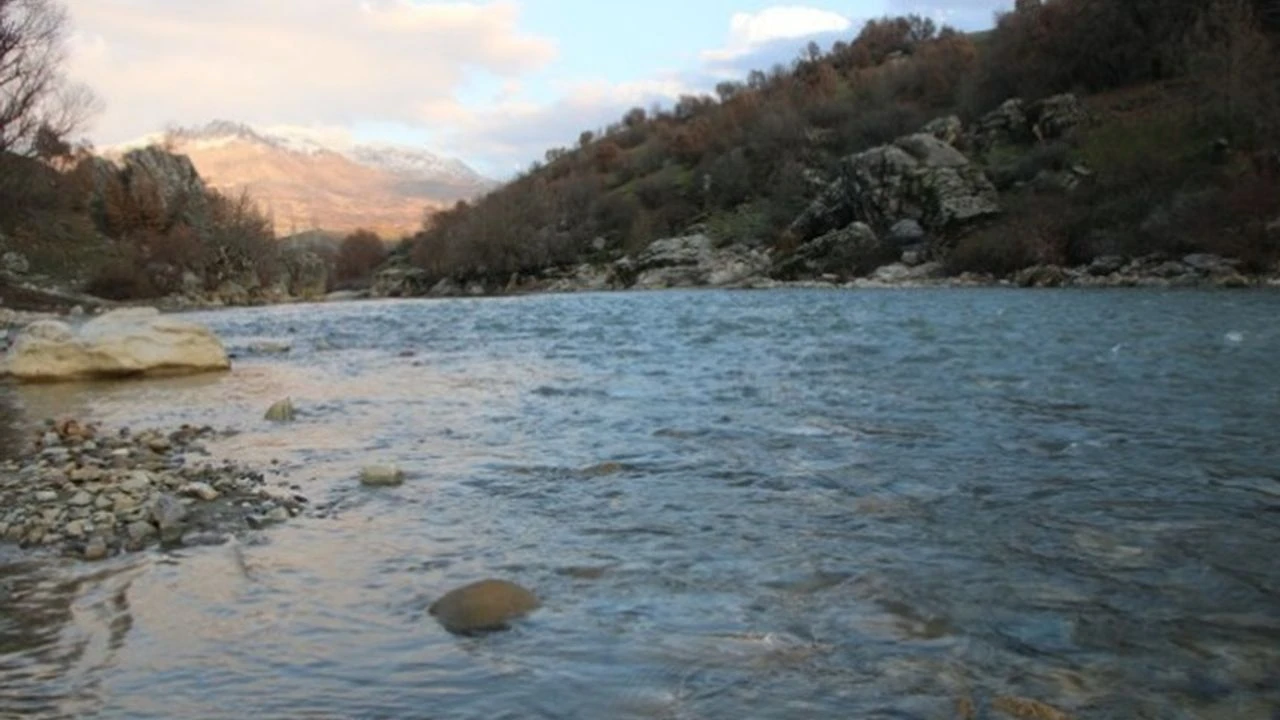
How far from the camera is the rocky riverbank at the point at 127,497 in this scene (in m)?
7.21

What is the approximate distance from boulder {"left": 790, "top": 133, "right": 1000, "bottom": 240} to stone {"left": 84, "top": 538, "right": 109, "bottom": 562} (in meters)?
53.4

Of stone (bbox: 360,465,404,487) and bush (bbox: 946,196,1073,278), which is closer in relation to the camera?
stone (bbox: 360,465,404,487)

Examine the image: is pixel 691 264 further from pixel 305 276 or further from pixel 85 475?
pixel 85 475

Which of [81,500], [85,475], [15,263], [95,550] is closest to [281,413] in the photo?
[85,475]

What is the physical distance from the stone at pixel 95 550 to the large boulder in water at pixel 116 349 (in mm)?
13558

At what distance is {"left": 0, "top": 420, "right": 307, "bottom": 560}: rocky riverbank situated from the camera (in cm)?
721

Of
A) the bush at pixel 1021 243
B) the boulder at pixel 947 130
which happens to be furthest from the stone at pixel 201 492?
the boulder at pixel 947 130

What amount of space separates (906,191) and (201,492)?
56.3 meters

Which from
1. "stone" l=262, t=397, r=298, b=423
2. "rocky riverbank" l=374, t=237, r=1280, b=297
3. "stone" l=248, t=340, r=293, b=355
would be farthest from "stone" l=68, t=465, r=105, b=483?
"rocky riverbank" l=374, t=237, r=1280, b=297

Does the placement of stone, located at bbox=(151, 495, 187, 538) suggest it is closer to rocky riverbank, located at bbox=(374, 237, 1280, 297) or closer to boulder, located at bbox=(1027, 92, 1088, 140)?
rocky riverbank, located at bbox=(374, 237, 1280, 297)

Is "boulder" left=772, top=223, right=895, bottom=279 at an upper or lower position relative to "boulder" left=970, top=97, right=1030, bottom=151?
lower

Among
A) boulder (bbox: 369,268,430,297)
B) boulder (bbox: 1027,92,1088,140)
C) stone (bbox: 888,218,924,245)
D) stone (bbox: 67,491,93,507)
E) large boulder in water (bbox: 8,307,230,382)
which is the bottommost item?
stone (bbox: 67,491,93,507)

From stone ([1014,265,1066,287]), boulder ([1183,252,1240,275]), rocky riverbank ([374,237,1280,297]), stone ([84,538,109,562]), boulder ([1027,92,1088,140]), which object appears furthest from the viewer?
boulder ([1027,92,1088,140])

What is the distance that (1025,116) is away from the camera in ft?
213
